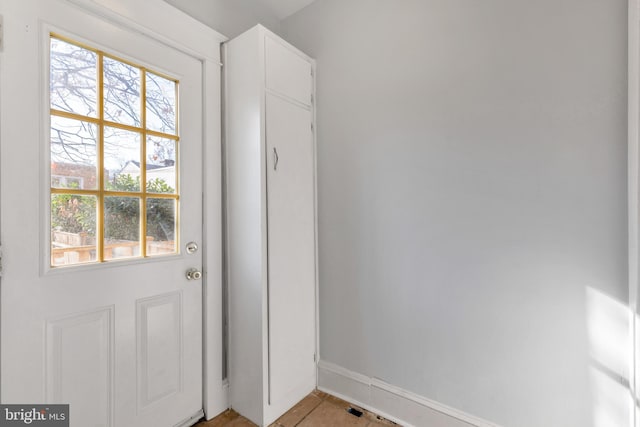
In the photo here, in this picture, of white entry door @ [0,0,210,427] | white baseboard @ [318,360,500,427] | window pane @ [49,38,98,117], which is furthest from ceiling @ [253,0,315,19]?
white baseboard @ [318,360,500,427]

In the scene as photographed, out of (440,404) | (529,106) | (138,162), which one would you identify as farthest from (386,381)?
(138,162)

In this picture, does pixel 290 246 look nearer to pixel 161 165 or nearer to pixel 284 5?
pixel 161 165

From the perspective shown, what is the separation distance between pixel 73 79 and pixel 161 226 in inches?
26.9


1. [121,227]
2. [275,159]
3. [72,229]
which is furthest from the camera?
[275,159]

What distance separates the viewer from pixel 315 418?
162 centimetres

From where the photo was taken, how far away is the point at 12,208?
103 centimetres

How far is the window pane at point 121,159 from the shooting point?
4.17ft

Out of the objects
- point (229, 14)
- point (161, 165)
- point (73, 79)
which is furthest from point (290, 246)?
point (229, 14)

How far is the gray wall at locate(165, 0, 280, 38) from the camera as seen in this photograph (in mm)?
1586

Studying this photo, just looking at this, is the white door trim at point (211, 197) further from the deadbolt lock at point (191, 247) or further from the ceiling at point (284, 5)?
the ceiling at point (284, 5)

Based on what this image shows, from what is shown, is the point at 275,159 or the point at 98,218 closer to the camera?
the point at 98,218

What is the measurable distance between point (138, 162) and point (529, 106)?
5.69 ft

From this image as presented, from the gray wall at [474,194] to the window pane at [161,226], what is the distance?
33.4 inches

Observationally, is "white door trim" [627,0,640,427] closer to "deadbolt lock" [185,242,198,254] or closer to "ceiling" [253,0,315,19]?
"ceiling" [253,0,315,19]
